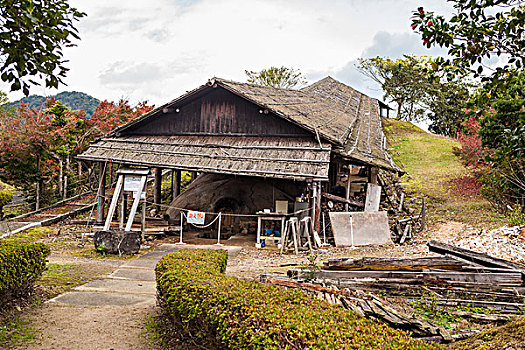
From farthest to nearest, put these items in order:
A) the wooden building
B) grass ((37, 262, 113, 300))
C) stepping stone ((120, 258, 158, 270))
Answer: the wooden building
stepping stone ((120, 258, 158, 270))
grass ((37, 262, 113, 300))

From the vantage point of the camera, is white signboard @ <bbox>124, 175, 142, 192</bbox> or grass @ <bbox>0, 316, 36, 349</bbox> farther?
white signboard @ <bbox>124, 175, 142, 192</bbox>

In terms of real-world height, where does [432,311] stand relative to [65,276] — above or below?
above

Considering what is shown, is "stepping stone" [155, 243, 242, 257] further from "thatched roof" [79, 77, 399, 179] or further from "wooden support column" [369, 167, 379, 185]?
"wooden support column" [369, 167, 379, 185]

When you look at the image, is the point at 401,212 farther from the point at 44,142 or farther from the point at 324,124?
the point at 44,142

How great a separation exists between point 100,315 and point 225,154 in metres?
9.30

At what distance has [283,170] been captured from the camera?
13.9 meters

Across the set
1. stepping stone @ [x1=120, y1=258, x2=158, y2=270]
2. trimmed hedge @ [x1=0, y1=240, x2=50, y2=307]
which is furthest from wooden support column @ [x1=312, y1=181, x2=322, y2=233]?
trimmed hedge @ [x1=0, y1=240, x2=50, y2=307]

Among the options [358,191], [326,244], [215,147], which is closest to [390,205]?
[358,191]

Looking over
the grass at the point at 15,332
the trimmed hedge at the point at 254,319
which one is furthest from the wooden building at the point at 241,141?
the grass at the point at 15,332

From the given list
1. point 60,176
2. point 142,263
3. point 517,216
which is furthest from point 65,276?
point 517,216

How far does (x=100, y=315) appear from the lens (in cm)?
696

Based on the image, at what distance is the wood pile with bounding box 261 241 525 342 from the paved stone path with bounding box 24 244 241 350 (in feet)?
8.27

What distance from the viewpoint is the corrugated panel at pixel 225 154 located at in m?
14.0

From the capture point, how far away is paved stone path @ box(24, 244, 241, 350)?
5.86 metres
